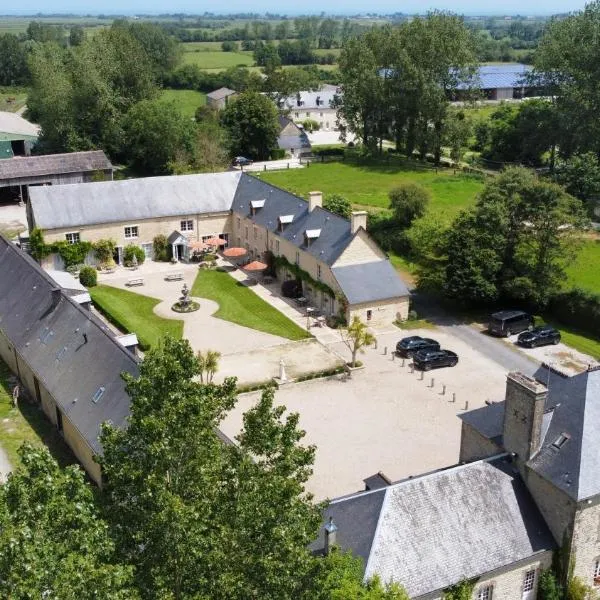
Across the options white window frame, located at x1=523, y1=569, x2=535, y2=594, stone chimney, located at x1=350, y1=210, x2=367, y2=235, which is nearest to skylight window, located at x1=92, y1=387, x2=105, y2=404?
white window frame, located at x1=523, y1=569, x2=535, y2=594

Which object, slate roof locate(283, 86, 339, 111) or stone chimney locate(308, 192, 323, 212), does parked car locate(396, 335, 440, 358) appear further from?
slate roof locate(283, 86, 339, 111)

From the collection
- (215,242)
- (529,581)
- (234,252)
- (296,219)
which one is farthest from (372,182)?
(529,581)

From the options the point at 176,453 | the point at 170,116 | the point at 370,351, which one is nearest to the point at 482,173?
the point at 170,116

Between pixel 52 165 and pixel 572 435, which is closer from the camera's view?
pixel 572 435

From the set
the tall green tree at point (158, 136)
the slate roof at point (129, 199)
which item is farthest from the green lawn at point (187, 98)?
the slate roof at point (129, 199)

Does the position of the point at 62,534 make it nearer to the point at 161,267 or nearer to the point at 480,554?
the point at 480,554

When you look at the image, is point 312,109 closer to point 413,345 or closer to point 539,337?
point 539,337

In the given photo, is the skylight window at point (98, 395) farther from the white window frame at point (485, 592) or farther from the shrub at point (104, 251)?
the shrub at point (104, 251)
